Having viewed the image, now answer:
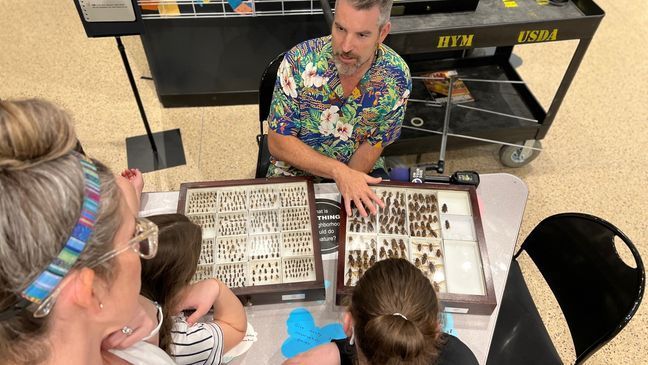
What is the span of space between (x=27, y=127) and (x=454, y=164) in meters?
2.60

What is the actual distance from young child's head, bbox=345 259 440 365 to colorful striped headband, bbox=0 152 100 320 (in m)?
0.61

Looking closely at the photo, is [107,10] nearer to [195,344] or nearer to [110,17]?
[110,17]

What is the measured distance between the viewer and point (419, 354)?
1000mm

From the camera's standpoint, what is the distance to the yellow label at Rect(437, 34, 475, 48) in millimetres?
2018

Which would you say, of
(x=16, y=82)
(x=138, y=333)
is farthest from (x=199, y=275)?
(x=16, y=82)

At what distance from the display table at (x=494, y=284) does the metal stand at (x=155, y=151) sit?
1297mm

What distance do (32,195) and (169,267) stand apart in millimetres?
612

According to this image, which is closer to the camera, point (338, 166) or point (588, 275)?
point (588, 275)

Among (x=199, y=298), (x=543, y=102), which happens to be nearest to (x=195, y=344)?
(x=199, y=298)

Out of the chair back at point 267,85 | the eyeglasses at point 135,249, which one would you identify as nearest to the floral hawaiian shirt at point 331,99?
the chair back at point 267,85

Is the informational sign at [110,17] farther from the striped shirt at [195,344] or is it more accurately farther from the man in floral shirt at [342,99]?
the striped shirt at [195,344]

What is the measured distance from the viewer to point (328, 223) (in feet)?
5.04

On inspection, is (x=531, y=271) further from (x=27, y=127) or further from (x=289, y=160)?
(x=27, y=127)

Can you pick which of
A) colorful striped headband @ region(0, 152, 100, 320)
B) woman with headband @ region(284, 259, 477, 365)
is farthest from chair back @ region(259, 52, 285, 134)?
colorful striped headband @ region(0, 152, 100, 320)
